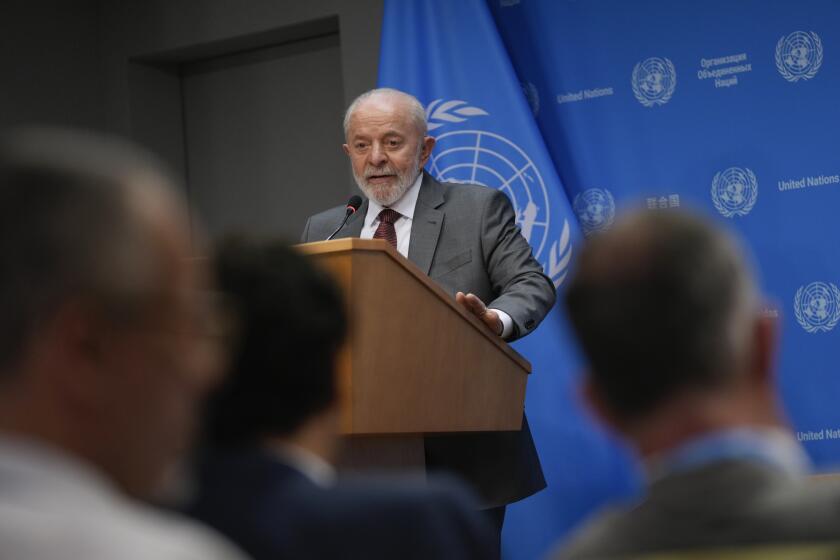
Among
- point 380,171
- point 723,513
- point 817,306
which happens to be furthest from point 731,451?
point 817,306

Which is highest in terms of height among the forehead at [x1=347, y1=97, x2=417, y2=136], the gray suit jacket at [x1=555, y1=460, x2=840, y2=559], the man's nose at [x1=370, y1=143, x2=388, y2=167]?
the forehead at [x1=347, y1=97, x2=417, y2=136]

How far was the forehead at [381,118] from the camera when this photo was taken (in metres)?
3.94

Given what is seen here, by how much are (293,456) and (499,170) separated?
384 centimetres

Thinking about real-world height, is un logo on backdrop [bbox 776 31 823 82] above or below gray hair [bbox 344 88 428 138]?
above

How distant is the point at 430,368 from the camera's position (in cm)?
284

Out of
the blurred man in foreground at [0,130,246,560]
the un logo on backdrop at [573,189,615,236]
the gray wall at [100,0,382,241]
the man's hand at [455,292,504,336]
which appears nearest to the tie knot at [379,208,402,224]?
the man's hand at [455,292,504,336]

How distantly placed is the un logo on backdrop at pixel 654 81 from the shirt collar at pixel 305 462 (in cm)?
389

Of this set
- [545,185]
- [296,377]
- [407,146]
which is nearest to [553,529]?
[545,185]

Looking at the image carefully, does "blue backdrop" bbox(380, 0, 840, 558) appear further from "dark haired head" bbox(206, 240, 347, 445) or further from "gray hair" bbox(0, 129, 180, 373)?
"gray hair" bbox(0, 129, 180, 373)

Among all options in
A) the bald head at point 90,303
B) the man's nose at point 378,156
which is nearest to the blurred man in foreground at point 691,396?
the bald head at point 90,303

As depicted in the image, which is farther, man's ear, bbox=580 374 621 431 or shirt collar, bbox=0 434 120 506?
man's ear, bbox=580 374 621 431

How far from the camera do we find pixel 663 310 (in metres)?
0.99

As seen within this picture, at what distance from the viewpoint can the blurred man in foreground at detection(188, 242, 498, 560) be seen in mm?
1239

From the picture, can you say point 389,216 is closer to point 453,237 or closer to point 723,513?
point 453,237
